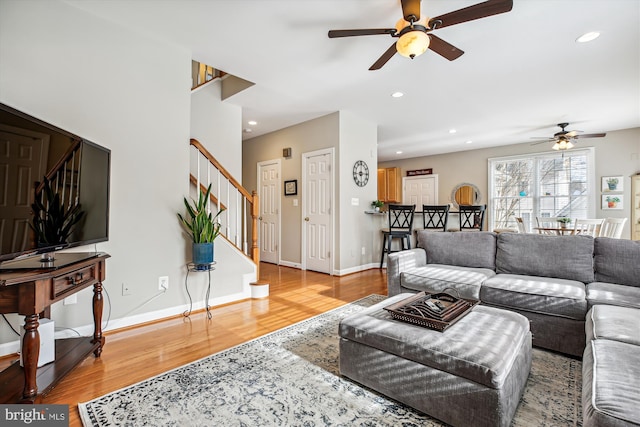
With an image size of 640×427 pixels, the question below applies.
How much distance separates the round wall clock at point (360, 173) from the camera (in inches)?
203

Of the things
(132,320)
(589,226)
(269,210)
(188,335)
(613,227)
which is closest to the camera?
(188,335)

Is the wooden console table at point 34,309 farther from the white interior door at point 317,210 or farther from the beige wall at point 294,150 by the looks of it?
the beige wall at point 294,150

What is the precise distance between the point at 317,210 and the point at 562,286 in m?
3.49

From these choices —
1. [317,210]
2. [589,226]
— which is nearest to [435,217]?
[317,210]

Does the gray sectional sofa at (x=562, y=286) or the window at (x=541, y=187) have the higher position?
the window at (x=541, y=187)

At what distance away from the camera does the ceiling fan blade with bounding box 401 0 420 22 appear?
2.10 meters

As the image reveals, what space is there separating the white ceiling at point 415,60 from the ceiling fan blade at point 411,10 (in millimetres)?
308

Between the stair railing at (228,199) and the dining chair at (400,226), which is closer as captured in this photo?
the stair railing at (228,199)

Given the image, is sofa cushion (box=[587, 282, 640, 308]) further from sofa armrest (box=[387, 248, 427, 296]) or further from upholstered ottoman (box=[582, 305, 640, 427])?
sofa armrest (box=[387, 248, 427, 296])

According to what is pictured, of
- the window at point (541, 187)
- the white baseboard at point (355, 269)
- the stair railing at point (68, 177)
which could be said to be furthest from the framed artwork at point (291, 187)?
the window at point (541, 187)

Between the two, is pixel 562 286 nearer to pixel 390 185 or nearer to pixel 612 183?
pixel 612 183

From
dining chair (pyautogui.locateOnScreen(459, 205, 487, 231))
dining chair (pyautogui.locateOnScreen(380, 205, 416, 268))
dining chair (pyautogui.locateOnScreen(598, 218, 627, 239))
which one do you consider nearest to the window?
dining chair (pyautogui.locateOnScreen(598, 218, 627, 239))

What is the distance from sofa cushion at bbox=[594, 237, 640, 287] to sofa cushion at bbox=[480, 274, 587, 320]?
0.79 ft

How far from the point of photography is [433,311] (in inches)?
67.9
